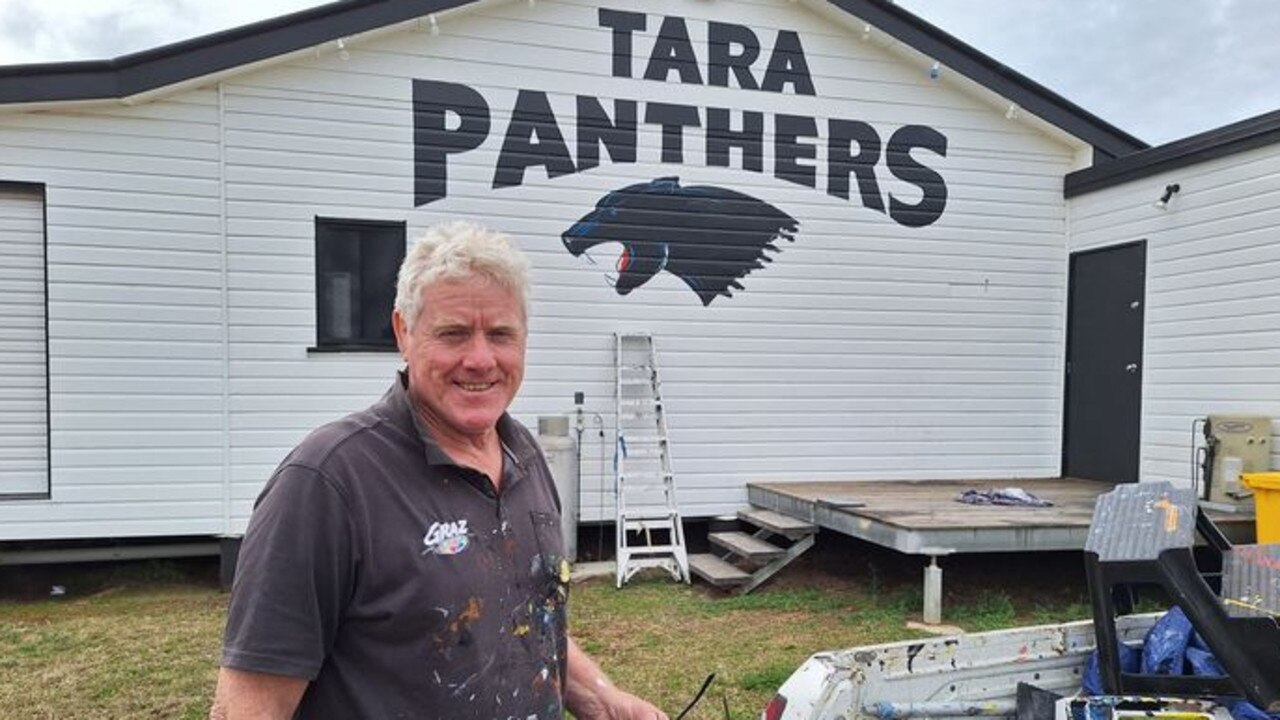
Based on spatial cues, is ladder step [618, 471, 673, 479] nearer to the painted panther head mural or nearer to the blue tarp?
the painted panther head mural

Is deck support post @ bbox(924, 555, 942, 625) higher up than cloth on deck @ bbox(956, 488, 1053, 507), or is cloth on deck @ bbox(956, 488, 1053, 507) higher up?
cloth on deck @ bbox(956, 488, 1053, 507)

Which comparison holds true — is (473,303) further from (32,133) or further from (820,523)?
(32,133)

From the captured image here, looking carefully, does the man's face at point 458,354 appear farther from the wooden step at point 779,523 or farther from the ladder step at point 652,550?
the wooden step at point 779,523

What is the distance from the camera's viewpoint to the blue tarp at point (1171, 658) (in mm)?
2150

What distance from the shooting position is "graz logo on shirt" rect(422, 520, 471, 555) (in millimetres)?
1308

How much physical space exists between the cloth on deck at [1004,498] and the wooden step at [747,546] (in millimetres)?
1530

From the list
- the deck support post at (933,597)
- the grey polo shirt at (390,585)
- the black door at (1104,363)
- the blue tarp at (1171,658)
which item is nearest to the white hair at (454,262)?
the grey polo shirt at (390,585)

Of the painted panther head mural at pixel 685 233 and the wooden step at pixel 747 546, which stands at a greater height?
the painted panther head mural at pixel 685 233

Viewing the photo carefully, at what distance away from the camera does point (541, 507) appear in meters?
1.60

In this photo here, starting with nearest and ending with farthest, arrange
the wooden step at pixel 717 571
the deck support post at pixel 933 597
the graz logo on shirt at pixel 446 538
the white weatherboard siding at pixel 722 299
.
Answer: the graz logo on shirt at pixel 446 538 < the deck support post at pixel 933 597 < the wooden step at pixel 717 571 < the white weatherboard siding at pixel 722 299

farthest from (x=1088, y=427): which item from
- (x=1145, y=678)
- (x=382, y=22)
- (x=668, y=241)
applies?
(x=382, y=22)

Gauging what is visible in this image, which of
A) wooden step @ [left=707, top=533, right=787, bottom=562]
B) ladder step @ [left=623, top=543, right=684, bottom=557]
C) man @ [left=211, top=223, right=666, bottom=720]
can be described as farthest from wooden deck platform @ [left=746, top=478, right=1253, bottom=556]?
man @ [left=211, top=223, right=666, bottom=720]

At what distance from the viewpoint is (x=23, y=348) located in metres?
5.90

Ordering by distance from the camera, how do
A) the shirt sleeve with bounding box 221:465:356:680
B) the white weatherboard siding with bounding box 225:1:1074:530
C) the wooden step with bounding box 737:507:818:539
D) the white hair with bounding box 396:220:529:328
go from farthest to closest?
the white weatherboard siding with bounding box 225:1:1074:530 < the wooden step with bounding box 737:507:818:539 < the white hair with bounding box 396:220:529:328 < the shirt sleeve with bounding box 221:465:356:680
